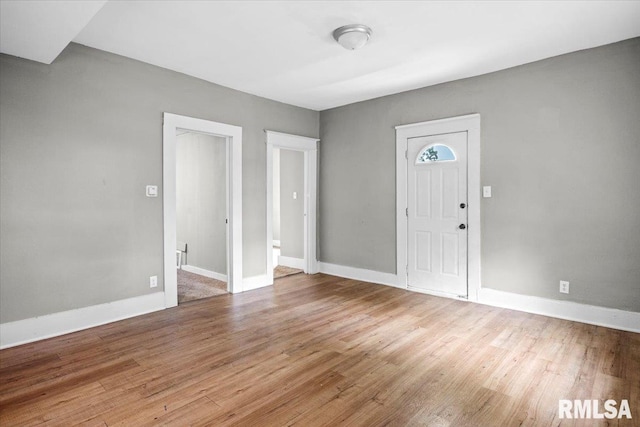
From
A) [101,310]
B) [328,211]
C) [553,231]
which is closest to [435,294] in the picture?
[553,231]

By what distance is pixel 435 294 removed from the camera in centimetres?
460

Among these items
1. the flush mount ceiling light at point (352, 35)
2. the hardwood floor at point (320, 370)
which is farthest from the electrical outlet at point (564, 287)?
the flush mount ceiling light at point (352, 35)

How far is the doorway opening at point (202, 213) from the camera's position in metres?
5.32

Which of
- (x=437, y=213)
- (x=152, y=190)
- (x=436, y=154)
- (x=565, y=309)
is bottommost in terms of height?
(x=565, y=309)

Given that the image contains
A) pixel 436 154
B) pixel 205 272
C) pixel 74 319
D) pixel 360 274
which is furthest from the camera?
pixel 205 272

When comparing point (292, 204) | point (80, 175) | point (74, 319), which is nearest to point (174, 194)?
point (80, 175)

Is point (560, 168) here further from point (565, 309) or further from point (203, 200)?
point (203, 200)

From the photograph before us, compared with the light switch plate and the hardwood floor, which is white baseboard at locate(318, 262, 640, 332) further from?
the light switch plate

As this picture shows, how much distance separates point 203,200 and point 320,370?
3.94m

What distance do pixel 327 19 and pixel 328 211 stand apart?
3.39 meters

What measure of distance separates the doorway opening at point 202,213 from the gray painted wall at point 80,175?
123cm

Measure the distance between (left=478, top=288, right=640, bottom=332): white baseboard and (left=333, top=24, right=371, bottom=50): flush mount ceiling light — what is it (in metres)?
3.11

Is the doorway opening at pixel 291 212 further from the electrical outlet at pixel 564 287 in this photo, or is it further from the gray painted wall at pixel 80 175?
the electrical outlet at pixel 564 287

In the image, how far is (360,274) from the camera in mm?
5441
